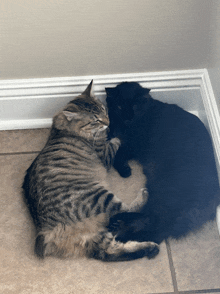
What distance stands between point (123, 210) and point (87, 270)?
0.31 meters

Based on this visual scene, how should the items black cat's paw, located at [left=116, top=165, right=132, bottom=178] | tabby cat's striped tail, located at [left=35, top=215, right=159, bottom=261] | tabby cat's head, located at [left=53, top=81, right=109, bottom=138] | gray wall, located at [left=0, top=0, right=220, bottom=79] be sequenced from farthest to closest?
black cat's paw, located at [left=116, top=165, right=132, bottom=178]
tabby cat's head, located at [left=53, top=81, right=109, bottom=138]
tabby cat's striped tail, located at [left=35, top=215, right=159, bottom=261]
gray wall, located at [left=0, top=0, right=220, bottom=79]

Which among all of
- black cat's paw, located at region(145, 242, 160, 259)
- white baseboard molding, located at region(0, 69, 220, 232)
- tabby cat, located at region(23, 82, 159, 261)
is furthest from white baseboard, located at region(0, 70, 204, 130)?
black cat's paw, located at region(145, 242, 160, 259)

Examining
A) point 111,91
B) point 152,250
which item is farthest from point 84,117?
point 152,250

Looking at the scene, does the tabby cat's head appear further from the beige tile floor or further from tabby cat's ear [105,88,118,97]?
the beige tile floor

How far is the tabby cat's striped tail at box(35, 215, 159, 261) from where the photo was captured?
1.24 metres

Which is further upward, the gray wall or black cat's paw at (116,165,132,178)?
the gray wall

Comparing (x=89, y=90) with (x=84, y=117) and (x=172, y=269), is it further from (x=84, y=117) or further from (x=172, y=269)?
(x=172, y=269)

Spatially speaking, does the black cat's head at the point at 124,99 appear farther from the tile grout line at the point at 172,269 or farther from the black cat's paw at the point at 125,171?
the tile grout line at the point at 172,269

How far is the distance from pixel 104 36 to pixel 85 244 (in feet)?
2.93

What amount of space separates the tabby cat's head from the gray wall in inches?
5.7

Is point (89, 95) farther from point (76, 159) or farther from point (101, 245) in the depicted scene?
point (101, 245)

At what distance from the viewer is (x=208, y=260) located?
50.8 inches

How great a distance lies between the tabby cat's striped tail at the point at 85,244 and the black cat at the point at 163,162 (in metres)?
0.05

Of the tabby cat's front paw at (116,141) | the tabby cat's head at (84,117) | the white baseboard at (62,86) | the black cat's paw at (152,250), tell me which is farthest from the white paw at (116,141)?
the black cat's paw at (152,250)
